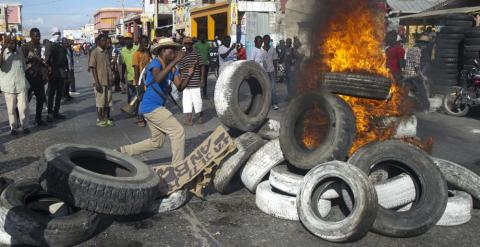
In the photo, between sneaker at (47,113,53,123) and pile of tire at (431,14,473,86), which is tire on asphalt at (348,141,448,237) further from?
pile of tire at (431,14,473,86)

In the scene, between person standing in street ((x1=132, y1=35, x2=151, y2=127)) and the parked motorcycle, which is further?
the parked motorcycle

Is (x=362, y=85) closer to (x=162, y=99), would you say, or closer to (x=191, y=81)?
(x=162, y=99)

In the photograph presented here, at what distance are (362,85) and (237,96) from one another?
187cm

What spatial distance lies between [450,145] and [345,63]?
9.38 feet

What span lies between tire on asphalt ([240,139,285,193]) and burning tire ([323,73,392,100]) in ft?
4.43

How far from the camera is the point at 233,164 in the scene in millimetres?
5422

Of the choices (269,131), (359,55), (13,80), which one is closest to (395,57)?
(359,55)

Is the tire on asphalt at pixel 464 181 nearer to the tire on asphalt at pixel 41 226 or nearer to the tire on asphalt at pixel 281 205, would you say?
the tire on asphalt at pixel 281 205

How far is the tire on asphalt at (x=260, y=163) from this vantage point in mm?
5488

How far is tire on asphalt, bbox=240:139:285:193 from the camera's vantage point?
216 inches

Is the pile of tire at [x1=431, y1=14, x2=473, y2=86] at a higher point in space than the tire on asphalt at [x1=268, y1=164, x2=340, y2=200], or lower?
higher

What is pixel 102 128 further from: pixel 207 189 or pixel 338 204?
pixel 338 204

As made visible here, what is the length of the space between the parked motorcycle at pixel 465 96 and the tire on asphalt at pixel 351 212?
922 cm

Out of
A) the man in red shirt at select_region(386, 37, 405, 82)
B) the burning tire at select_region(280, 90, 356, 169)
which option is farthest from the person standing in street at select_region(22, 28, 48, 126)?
the man in red shirt at select_region(386, 37, 405, 82)
